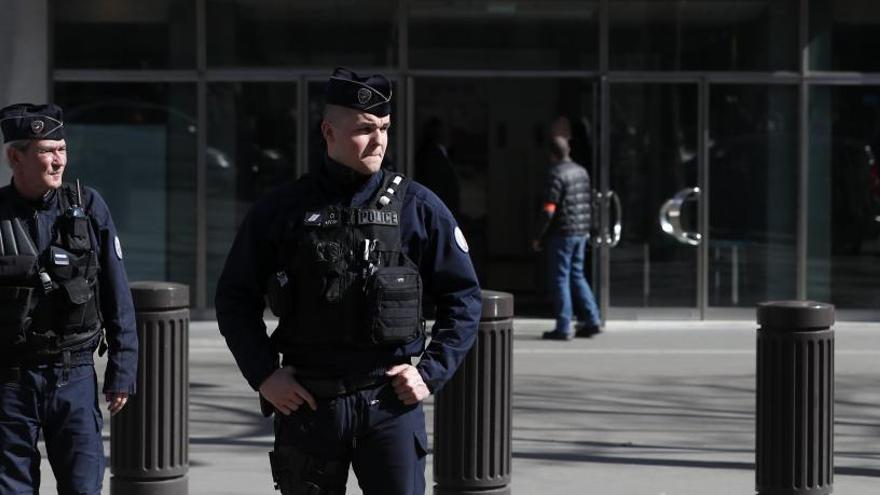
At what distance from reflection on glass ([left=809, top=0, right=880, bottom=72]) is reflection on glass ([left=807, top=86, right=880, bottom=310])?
0.23m

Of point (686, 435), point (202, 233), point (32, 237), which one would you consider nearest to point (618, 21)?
point (202, 233)

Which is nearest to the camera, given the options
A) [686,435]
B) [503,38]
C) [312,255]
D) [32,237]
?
[312,255]

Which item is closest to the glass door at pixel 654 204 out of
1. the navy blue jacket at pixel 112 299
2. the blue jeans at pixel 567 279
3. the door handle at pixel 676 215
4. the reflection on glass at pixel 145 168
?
the door handle at pixel 676 215

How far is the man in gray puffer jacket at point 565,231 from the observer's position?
44.2ft

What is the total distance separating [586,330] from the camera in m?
14.0

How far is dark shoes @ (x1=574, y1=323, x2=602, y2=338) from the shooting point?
13.9 m

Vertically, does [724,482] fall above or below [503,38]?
below

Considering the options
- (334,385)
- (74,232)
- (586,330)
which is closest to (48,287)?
(74,232)

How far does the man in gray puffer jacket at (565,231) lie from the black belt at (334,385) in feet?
29.4

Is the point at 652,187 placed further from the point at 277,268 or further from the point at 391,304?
the point at 391,304

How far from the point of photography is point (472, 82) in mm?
20547

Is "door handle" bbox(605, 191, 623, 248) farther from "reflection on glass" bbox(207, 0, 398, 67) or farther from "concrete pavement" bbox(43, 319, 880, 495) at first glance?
"reflection on glass" bbox(207, 0, 398, 67)

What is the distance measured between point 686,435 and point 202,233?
7.05m

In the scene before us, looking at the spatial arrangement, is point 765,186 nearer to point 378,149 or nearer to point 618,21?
point 618,21
